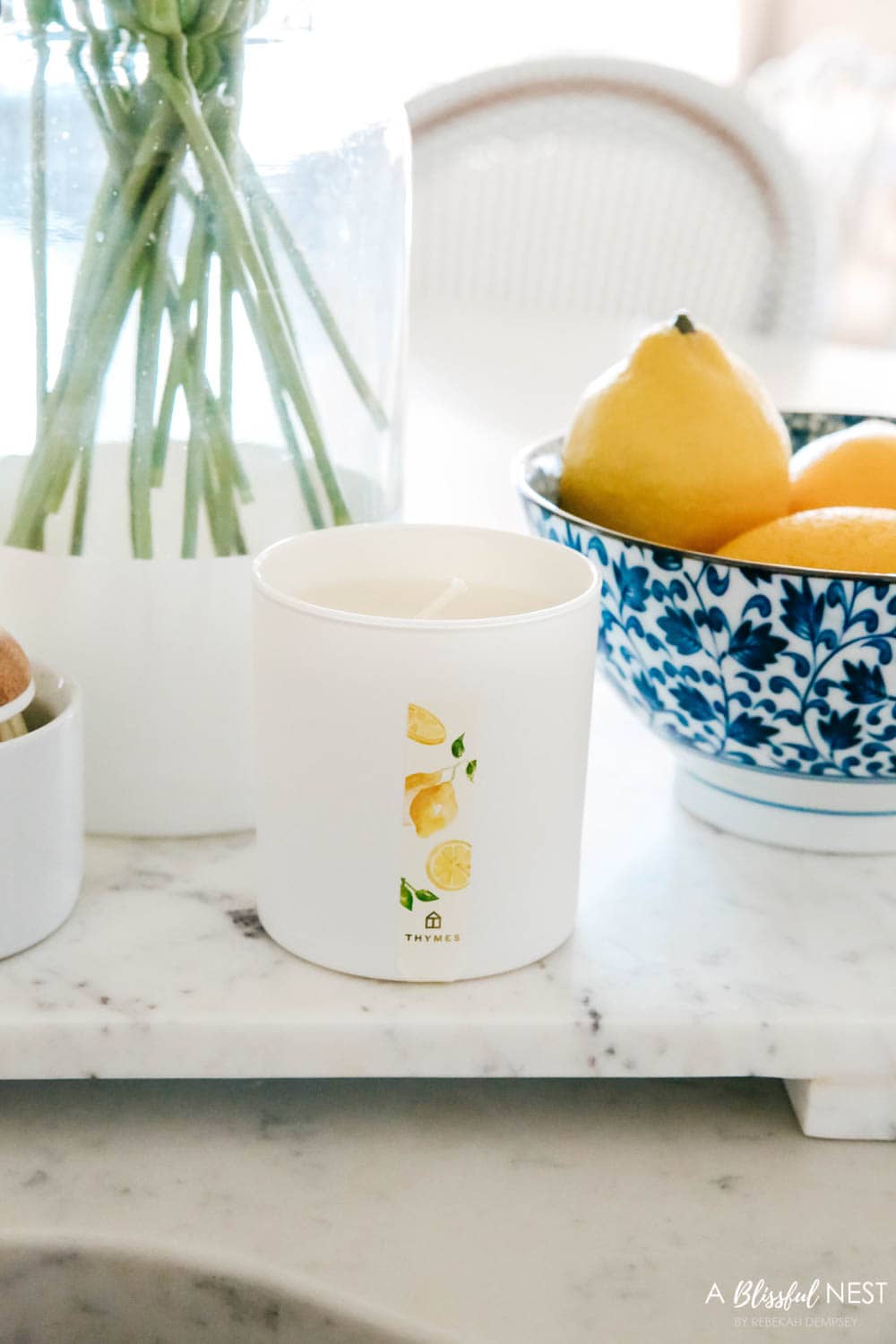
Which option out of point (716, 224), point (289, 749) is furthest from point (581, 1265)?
point (716, 224)

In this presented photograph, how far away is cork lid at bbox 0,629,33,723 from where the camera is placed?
1.48 feet

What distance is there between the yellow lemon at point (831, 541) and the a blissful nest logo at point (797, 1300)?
23 centimetres

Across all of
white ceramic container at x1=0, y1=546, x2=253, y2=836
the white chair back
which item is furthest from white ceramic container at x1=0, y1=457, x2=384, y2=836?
the white chair back

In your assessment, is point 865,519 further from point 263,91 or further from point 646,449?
point 263,91

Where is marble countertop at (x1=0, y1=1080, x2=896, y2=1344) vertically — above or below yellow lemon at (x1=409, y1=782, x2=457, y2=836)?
below

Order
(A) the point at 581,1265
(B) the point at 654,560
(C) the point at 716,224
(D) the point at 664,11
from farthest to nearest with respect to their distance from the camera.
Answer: (D) the point at 664,11 < (C) the point at 716,224 < (B) the point at 654,560 < (A) the point at 581,1265

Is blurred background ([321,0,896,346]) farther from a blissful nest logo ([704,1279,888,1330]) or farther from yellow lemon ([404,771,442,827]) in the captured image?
a blissful nest logo ([704,1279,888,1330])

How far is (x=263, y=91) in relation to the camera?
0.51 metres

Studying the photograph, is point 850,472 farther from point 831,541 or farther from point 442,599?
point 442,599

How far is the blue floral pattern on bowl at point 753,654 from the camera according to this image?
50 cm

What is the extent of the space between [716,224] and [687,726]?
46.0 inches

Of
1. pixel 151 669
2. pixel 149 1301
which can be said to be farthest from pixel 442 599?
pixel 149 1301

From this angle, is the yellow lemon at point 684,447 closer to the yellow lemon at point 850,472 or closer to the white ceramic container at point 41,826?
the yellow lemon at point 850,472

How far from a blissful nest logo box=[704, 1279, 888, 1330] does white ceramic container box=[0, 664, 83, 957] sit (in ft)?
0.78
